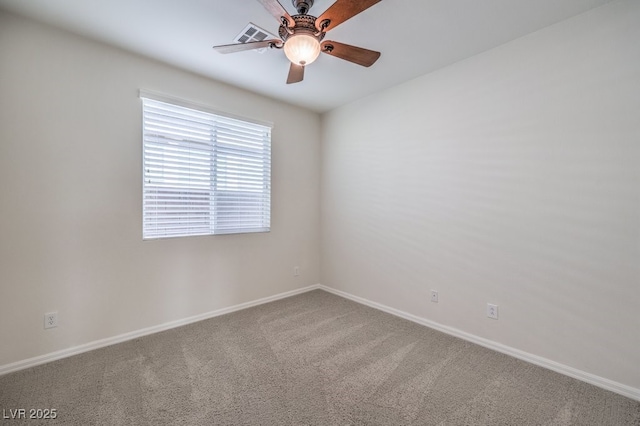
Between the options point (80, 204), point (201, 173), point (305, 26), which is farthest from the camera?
point (201, 173)

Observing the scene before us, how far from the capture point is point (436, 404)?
1.68m

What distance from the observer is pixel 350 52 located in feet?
6.06

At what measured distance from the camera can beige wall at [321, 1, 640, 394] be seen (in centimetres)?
181

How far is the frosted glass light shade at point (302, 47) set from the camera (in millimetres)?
1640

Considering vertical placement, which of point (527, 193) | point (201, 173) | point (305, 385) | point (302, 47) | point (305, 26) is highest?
point (305, 26)

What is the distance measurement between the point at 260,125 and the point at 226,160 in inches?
25.0

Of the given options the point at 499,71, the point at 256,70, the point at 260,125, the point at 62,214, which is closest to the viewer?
the point at 62,214

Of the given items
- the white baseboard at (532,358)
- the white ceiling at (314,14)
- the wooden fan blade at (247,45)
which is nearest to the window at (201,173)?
the white ceiling at (314,14)

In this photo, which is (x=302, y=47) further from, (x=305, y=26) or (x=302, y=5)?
(x=302, y=5)

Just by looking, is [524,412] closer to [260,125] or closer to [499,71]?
[499,71]

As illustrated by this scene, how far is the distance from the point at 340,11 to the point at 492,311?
2.55 metres

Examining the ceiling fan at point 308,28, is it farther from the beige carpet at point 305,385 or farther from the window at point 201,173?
the beige carpet at point 305,385

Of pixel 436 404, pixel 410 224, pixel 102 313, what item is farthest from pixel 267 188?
pixel 436 404

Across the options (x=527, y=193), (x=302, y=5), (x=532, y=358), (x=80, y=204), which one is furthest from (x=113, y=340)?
(x=527, y=193)
